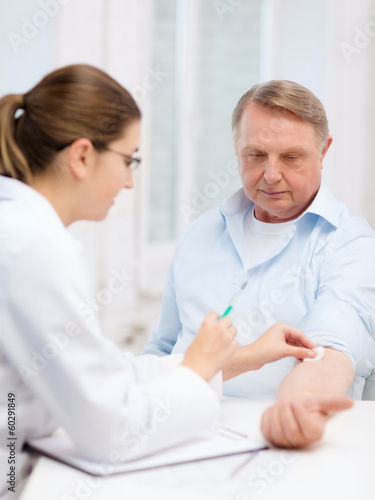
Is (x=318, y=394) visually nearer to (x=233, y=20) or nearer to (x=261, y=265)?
(x=261, y=265)

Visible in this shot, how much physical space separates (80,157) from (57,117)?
76 mm

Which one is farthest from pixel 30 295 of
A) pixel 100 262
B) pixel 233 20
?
pixel 233 20

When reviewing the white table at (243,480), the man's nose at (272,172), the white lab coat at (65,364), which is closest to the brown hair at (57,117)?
the white lab coat at (65,364)

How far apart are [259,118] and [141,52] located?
5.93ft

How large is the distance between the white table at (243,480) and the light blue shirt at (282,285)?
17.0 inches

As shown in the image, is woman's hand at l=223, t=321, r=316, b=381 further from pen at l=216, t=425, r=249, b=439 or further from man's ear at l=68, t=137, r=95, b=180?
man's ear at l=68, t=137, r=95, b=180

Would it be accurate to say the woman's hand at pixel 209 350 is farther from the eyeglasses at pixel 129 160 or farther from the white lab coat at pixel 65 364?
the eyeglasses at pixel 129 160

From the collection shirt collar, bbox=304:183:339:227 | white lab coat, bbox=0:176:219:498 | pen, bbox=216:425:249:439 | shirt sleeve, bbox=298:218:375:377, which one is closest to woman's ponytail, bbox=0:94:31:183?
white lab coat, bbox=0:176:219:498

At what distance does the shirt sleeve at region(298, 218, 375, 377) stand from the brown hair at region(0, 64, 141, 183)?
0.66 metres

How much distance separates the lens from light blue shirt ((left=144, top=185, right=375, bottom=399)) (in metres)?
1.40

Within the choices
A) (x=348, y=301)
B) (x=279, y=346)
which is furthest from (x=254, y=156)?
→ (x=279, y=346)

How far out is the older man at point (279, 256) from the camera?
1413mm

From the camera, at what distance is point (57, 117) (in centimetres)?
97

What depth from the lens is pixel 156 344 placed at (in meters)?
1.75
